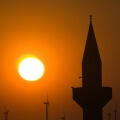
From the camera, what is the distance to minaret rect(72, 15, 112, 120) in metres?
39.5

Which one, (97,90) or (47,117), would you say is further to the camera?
(47,117)

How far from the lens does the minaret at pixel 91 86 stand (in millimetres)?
39531

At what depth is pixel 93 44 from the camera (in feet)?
131

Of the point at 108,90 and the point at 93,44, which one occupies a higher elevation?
the point at 93,44

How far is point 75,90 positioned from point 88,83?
2.05 meters

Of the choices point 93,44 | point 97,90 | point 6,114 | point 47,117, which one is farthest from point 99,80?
point 6,114

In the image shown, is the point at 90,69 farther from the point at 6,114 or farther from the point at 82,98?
the point at 6,114

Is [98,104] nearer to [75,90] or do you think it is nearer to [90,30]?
[75,90]

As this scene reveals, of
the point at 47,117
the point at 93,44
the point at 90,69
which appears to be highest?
the point at 93,44

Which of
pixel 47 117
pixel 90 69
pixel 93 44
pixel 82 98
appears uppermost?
pixel 93 44

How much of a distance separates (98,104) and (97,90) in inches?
76.6

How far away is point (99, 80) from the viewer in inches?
1575

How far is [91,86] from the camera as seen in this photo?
39.8 m

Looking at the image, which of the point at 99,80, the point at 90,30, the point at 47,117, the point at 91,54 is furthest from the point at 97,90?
the point at 47,117
